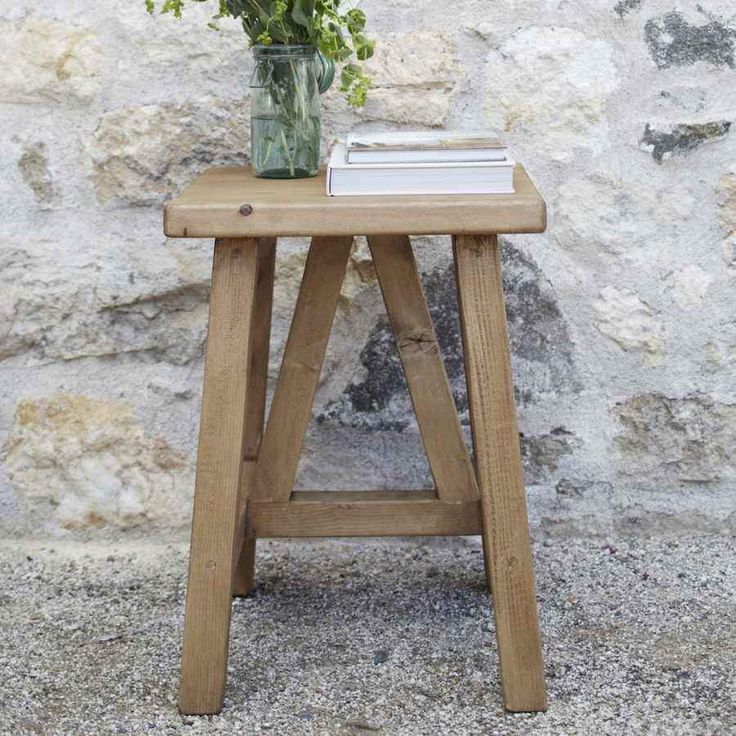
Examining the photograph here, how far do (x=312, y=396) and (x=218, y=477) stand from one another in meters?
0.23

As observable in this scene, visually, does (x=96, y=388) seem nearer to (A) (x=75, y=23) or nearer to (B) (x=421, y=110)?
(A) (x=75, y=23)

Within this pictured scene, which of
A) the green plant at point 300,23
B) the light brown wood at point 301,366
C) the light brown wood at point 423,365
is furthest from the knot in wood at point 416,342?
the green plant at point 300,23

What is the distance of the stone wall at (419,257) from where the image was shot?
1.78 metres

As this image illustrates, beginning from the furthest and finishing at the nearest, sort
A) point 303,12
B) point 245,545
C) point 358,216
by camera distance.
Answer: point 245,545 < point 303,12 < point 358,216

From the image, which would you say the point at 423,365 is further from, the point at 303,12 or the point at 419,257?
the point at 303,12

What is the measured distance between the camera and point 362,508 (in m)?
1.61

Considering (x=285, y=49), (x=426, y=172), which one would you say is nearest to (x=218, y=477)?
(x=426, y=172)

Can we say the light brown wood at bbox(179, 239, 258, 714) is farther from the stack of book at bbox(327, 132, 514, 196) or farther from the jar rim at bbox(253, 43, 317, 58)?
the jar rim at bbox(253, 43, 317, 58)

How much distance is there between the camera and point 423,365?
5.20 ft

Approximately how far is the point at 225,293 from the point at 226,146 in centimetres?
52

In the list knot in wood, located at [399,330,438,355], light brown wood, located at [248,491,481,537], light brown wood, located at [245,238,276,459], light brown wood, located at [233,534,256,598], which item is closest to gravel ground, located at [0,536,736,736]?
light brown wood, located at [233,534,256,598]

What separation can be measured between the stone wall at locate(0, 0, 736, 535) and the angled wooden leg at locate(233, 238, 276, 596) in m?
0.18

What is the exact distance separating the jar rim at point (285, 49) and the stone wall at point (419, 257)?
1.11 feet

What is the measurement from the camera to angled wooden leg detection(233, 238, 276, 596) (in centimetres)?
161
